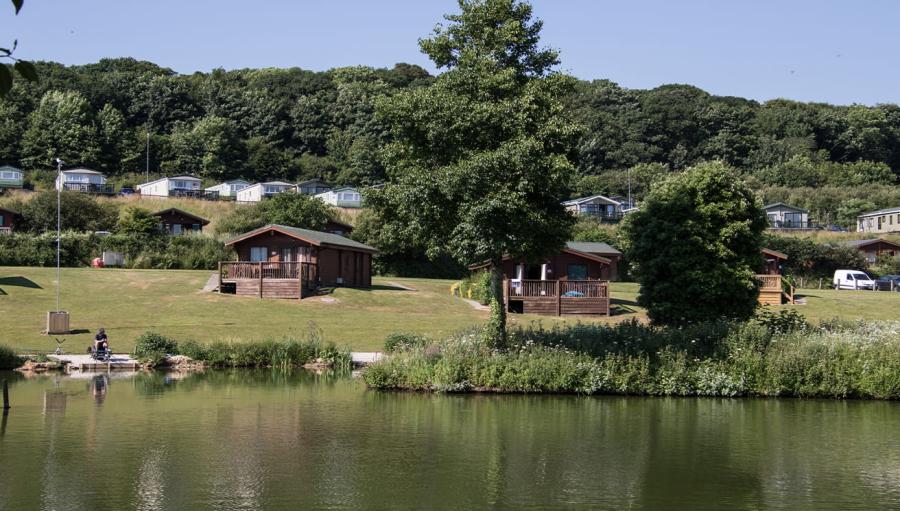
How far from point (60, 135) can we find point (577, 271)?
8696cm

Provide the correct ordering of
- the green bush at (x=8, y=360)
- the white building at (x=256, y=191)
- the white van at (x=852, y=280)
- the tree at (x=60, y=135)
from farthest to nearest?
the tree at (x=60, y=135) < the white building at (x=256, y=191) < the white van at (x=852, y=280) < the green bush at (x=8, y=360)

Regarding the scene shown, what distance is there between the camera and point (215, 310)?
46.8 meters

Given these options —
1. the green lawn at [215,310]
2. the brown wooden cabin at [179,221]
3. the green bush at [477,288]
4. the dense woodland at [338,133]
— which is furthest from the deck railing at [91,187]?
the green bush at [477,288]

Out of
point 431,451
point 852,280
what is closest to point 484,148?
point 431,451

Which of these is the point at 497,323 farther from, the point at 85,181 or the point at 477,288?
the point at 85,181

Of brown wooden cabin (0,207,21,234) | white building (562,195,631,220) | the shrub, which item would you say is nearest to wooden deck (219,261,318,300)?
the shrub

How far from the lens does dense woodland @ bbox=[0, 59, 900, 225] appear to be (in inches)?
4862

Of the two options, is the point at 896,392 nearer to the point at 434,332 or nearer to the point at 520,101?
the point at 520,101

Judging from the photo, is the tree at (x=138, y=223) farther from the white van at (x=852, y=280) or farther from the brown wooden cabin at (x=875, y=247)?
the brown wooden cabin at (x=875, y=247)

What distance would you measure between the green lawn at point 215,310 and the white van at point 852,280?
11.3 m

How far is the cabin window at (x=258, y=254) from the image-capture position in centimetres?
5719

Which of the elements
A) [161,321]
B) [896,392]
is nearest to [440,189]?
[896,392]

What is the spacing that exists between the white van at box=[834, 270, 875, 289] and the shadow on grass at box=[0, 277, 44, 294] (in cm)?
6033

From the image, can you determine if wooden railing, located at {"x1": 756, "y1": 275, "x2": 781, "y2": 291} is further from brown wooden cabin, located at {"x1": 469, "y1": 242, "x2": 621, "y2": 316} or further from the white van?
the white van
